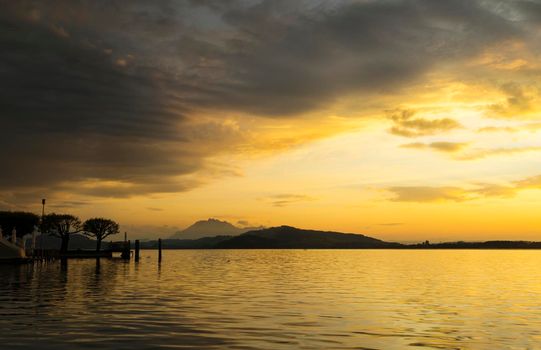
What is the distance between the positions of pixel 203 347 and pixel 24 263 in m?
65.4

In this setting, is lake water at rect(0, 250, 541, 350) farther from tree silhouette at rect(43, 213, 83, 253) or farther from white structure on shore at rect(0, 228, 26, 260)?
tree silhouette at rect(43, 213, 83, 253)

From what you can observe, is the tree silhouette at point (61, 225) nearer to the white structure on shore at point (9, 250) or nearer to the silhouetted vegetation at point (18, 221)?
the silhouetted vegetation at point (18, 221)

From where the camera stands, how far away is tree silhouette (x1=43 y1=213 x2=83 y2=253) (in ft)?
384

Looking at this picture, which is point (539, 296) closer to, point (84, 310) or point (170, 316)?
point (170, 316)

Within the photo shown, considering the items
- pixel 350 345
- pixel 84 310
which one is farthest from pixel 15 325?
pixel 350 345

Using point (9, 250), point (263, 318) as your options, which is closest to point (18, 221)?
point (9, 250)

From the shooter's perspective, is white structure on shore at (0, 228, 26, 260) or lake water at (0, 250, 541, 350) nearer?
lake water at (0, 250, 541, 350)

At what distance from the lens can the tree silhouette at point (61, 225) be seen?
117075mm

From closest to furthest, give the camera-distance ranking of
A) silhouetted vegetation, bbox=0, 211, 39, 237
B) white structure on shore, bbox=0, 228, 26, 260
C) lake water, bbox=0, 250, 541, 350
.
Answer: lake water, bbox=0, 250, 541, 350 < white structure on shore, bbox=0, 228, 26, 260 < silhouetted vegetation, bbox=0, 211, 39, 237

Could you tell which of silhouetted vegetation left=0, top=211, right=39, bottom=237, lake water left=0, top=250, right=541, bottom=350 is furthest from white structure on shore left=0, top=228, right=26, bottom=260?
silhouetted vegetation left=0, top=211, right=39, bottom=237

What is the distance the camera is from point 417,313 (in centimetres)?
2870

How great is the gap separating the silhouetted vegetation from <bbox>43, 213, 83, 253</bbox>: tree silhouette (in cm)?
577

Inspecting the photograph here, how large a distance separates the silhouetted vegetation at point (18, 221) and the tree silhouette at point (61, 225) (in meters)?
5.77

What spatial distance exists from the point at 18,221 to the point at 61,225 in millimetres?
13426
